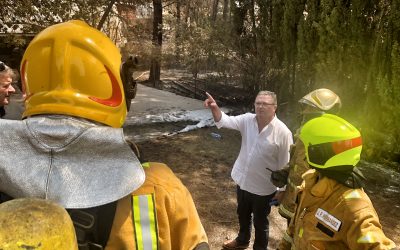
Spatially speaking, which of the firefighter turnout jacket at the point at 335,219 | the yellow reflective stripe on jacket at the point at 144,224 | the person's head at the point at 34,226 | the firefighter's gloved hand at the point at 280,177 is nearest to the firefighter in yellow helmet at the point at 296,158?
the firefighter's gloved hand at the point at 280,177

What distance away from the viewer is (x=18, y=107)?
8.00 metres

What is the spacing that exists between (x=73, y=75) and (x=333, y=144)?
1.37m

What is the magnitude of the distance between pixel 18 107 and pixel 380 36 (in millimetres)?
7142

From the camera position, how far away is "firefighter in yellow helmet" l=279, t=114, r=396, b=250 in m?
1.84

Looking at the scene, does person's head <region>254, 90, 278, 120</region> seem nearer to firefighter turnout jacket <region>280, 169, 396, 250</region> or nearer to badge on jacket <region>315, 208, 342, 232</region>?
firefighter turnout jacket <region>280, 169, 396, 250</region>

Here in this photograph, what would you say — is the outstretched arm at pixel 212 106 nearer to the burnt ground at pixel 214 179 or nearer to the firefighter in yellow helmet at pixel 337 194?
the burnt ground at pixel 214 179

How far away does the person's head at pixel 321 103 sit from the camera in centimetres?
322

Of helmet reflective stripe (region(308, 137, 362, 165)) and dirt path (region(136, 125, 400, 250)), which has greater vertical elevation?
helmet reflective stripe (region(308, 137, 362, 165))

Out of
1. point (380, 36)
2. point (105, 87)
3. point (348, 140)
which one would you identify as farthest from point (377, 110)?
point (105, 87)

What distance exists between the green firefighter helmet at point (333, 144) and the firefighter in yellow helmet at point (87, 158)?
106cm

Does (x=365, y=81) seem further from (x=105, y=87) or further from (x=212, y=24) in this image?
(x=105, y=87)

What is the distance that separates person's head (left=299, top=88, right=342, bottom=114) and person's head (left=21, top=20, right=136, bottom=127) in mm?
2465

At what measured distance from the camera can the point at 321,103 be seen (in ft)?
10.6

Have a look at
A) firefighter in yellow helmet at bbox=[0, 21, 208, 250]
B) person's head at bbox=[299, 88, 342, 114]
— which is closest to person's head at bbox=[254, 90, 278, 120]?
person's head at bbox=[299, 88, 342, 114]
